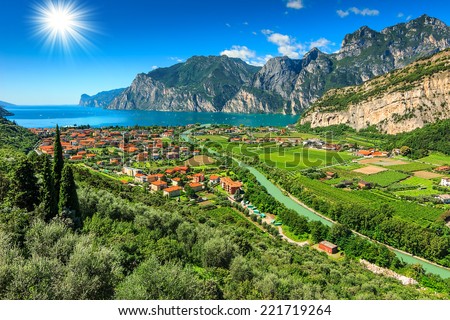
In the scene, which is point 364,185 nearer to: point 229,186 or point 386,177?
point 386,177

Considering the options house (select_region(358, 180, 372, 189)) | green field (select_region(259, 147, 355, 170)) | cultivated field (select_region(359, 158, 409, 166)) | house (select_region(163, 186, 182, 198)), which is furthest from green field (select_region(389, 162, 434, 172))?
house (select_region(163, 186, 182, 198))

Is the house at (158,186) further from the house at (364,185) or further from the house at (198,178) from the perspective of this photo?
the house at (364,185)

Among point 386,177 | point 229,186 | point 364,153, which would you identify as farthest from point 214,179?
point 364,153

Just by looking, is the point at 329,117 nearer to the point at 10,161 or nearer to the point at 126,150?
the point at 126,150

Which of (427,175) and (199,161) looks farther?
(199,161)

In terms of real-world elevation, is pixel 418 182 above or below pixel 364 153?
below

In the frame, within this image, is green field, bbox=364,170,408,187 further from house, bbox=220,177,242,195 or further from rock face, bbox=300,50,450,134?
rock face, bbox=300,50,450,134

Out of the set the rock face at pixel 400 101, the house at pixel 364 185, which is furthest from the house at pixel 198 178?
the rock face at pixel 400 101

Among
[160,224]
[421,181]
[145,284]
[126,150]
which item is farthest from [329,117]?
[145,284]
